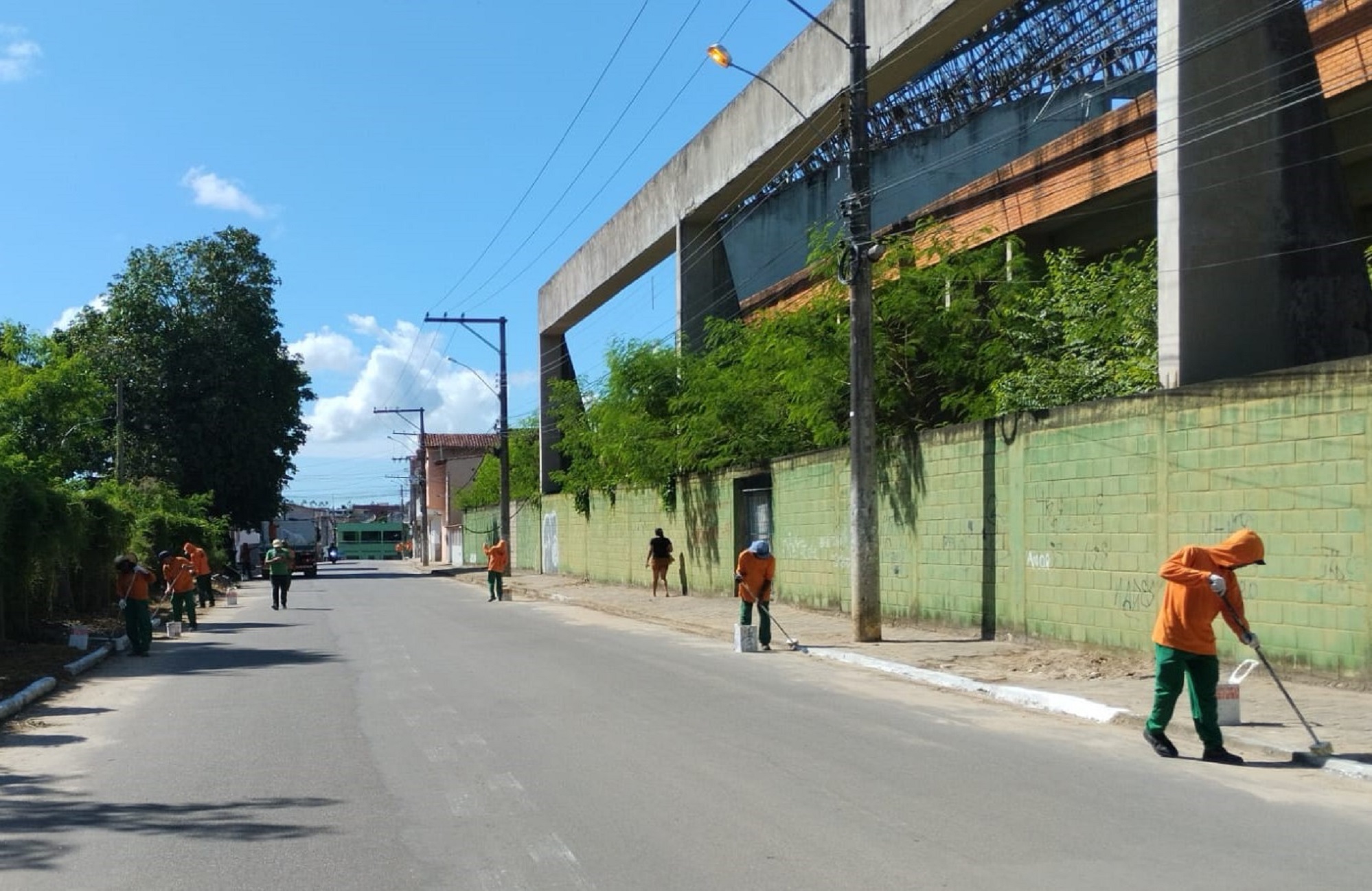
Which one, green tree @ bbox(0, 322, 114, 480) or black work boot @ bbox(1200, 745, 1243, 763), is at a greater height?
green tree @ bbox(0, 322, 114, 480)

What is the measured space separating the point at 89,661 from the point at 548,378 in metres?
34.7

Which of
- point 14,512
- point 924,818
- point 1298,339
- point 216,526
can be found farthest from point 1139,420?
point 216,526

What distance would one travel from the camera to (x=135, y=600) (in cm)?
1955

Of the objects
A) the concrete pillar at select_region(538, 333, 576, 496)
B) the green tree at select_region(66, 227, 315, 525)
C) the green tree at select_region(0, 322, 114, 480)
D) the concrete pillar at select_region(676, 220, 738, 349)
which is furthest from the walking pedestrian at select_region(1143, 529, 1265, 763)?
the green tree at select_region(66, 227, 315, 525)

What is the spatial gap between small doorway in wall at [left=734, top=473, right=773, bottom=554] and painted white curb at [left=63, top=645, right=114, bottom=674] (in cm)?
1216

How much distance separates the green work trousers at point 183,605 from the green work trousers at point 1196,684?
1904 centimetres

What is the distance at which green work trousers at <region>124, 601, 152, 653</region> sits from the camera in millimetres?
19672

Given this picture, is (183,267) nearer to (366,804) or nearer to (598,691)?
(598,691)

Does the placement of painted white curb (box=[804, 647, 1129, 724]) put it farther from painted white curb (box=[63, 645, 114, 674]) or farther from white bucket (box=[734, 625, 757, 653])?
painted white curb (box=[63, 645, 114, 674])

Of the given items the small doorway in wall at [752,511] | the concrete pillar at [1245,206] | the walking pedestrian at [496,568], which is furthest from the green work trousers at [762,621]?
the walking pedestrian at [496,568]

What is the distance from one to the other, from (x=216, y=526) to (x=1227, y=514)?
130 feet

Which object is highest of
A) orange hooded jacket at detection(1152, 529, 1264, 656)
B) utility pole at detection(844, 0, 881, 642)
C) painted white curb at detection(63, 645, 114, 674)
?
utility pole at detection(844, 0, 881, 642)

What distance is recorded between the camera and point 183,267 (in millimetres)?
59219

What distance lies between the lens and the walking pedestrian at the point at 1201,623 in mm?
8938
